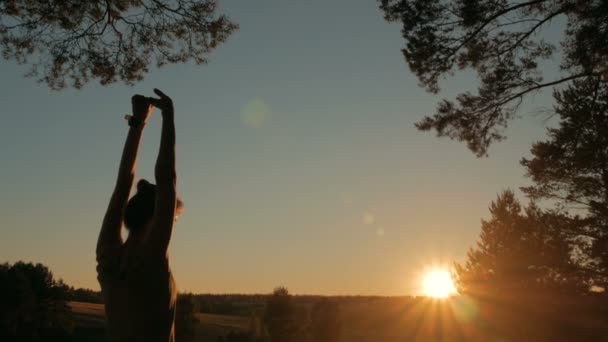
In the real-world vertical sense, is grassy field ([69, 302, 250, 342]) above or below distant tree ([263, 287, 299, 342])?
below

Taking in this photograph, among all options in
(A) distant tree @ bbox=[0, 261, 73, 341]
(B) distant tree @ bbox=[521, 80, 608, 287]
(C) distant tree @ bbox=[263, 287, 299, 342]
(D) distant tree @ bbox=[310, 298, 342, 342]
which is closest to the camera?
(B) distant tree @ bbox=[521, 80, 608, 287]

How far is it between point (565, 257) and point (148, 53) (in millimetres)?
26332

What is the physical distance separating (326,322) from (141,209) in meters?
56.4

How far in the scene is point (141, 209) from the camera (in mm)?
2246

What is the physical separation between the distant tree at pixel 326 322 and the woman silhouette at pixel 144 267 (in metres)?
55.0

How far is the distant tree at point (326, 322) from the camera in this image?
2175 inches

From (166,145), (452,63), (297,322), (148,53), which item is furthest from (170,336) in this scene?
(297,322)

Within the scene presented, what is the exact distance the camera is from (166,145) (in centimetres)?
211

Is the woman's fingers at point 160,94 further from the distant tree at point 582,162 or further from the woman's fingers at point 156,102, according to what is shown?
the distant tree at point 582,162

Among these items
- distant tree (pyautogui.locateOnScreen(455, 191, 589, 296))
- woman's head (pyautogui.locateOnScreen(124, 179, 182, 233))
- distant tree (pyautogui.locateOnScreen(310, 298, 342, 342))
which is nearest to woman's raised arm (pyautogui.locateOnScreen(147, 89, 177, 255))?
woman's head (pyautogui.locateOnScreen(124, 179, 182, 233))

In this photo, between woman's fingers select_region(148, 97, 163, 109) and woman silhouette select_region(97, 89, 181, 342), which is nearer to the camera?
woman silhouette select_region(97, 89, 181, 342)

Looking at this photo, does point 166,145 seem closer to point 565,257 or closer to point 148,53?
point 148,53

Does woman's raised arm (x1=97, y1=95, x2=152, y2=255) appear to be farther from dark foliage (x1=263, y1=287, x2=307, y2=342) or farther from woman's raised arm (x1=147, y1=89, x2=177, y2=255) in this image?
dark foliage (x1=263, y1=287, x2=307, y2=342)

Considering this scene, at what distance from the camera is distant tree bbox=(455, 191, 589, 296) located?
27656 millimetres
